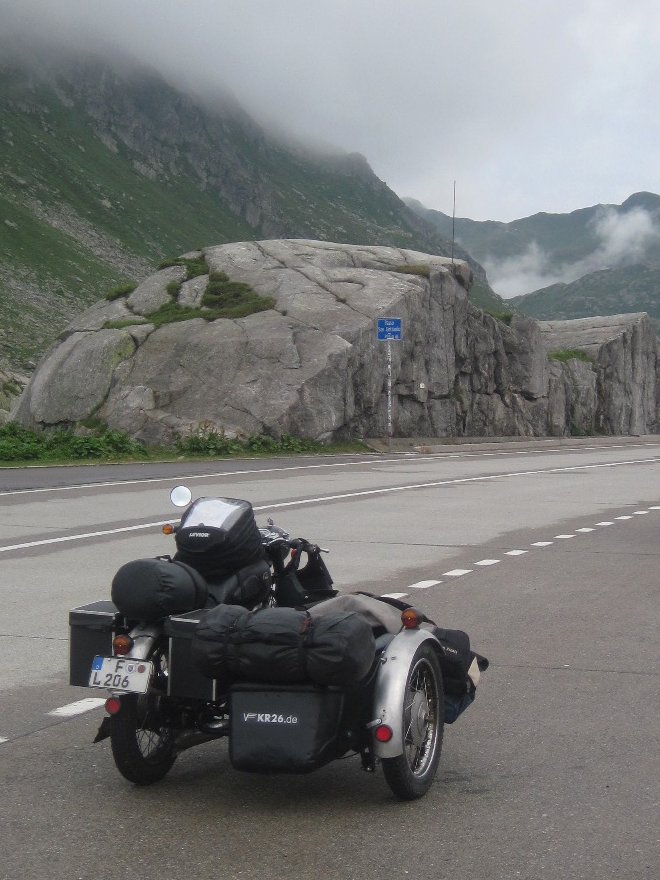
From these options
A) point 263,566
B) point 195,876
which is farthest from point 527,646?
point 195,876

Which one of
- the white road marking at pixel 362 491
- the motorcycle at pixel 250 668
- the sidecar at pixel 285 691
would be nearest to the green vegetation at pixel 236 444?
the white road marking at pixel 362 491

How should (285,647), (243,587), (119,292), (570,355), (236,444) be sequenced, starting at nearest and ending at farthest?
(285,647)
(243,587)
(236,444)
(119,292)
(570,355)

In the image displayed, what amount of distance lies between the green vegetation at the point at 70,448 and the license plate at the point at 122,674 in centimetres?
2536

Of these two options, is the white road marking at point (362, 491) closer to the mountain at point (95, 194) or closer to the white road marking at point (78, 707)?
the white road marking at point (78, 707)

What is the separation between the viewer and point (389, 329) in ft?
121

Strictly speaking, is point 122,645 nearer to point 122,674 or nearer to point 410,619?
point 122,674

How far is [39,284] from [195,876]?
127440 mm

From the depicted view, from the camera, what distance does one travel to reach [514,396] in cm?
4862

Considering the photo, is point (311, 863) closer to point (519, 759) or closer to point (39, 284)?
point (519, 759)

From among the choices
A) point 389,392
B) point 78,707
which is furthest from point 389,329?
point 78,707

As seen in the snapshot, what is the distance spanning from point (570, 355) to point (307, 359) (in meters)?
25.5

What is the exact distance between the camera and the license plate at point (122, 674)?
484cm

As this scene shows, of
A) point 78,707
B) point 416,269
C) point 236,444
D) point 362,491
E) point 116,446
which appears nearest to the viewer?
point 78,707

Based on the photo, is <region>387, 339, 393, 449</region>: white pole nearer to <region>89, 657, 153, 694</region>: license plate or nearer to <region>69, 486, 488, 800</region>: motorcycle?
<region>69, 486, 488, 800</region>: motorcycle
